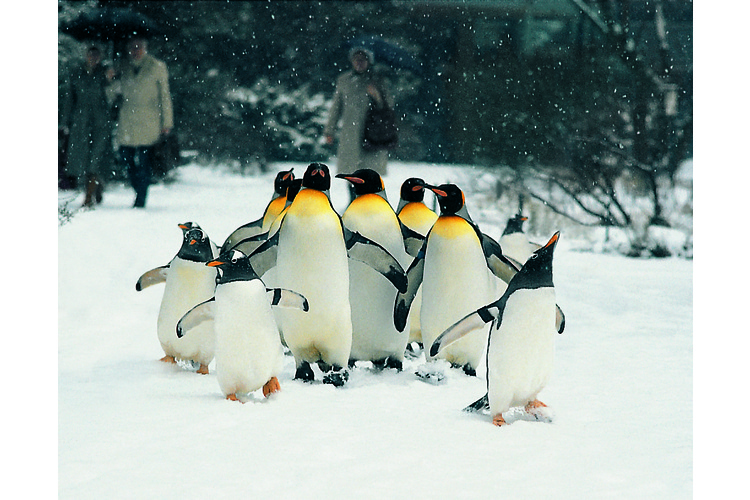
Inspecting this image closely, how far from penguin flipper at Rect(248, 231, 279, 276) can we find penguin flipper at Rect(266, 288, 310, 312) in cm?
31

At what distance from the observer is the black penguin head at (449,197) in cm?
230

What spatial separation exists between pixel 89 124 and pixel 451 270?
4.28 m

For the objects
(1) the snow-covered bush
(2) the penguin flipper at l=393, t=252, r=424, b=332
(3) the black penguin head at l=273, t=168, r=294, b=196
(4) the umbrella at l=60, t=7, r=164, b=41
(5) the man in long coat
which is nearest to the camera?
(2) the penguin flipper at l=393, t=252, r=424, b=332

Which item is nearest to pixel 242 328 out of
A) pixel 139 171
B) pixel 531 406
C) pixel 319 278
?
Answer: pixel 319 278

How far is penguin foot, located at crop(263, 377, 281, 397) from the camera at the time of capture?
2150mm

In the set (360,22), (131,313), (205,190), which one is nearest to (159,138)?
(205,190)

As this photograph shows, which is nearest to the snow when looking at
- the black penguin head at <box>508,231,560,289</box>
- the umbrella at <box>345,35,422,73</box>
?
the black penguin head at <box>508,231,560,289</box>

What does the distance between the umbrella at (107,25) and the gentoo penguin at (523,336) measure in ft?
18.8

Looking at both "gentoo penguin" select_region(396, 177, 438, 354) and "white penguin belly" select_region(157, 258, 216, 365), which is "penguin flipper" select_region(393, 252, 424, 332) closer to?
"gentoo penguin" select_region(396, 177, 438, 354)

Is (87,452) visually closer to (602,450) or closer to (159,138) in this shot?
(602,450)

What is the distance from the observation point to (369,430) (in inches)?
75.8

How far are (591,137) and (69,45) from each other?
4.50 m

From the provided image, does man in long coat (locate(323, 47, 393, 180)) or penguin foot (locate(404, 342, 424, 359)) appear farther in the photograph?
man in long coat (locate(323, 47, 393, 180))

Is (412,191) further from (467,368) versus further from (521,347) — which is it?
(521,347)
